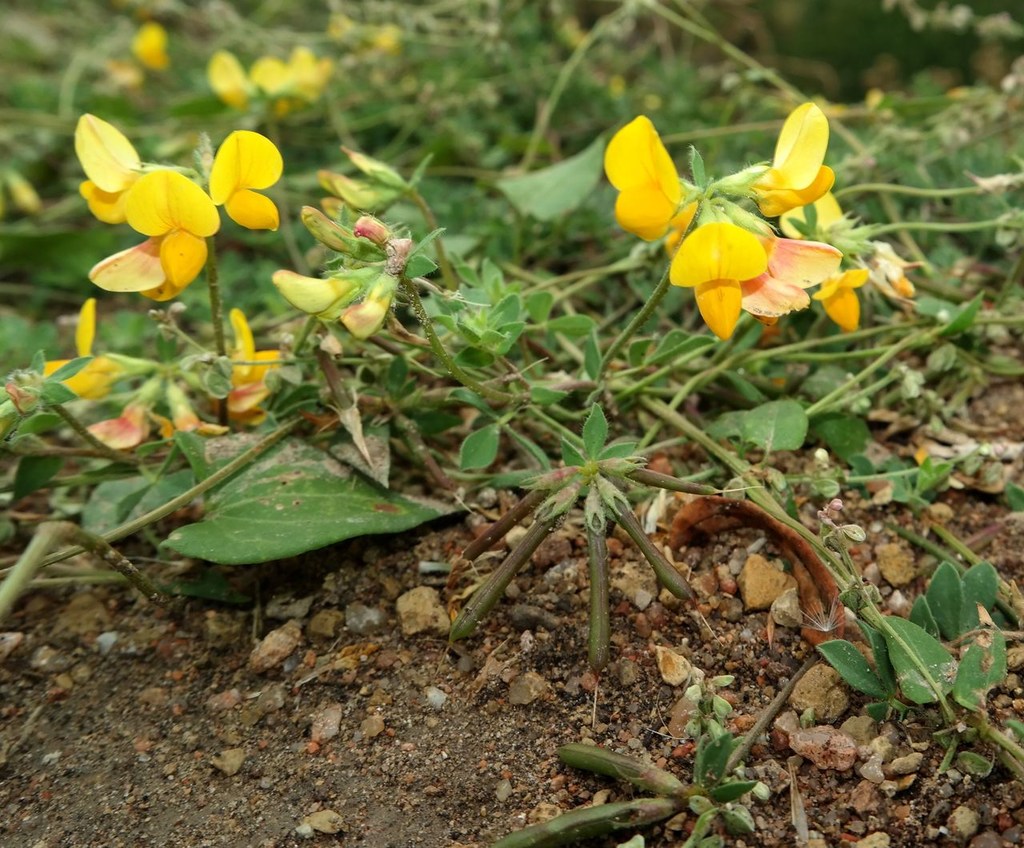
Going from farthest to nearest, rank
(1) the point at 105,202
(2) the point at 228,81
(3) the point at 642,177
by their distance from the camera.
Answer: (2) the point at 228,81, (1) the point at 105,202, (3) the point at 642,177

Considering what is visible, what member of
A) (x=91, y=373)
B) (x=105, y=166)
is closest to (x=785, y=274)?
(x=105, y=166)

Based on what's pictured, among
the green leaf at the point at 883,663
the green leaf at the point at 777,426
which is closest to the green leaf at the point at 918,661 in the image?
the green leaf at the point at 883,663

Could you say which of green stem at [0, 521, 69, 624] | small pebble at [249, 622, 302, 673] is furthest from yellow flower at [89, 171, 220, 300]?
small pebble at [249, 622, 302, 673]

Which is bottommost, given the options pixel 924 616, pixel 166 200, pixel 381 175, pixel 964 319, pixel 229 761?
pixel 229 761

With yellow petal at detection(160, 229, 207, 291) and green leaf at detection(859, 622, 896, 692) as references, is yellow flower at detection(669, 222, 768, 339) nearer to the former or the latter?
green leaf at detection(859, 622, 896, 692)

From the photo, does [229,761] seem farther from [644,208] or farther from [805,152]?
[805,152]

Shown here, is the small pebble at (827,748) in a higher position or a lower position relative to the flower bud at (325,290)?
lower

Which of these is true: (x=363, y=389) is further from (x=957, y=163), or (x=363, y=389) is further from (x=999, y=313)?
(x=957, y=163)

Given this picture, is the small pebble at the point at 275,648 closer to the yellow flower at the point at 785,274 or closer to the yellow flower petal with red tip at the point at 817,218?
the yellow flower at the point at 785,274
